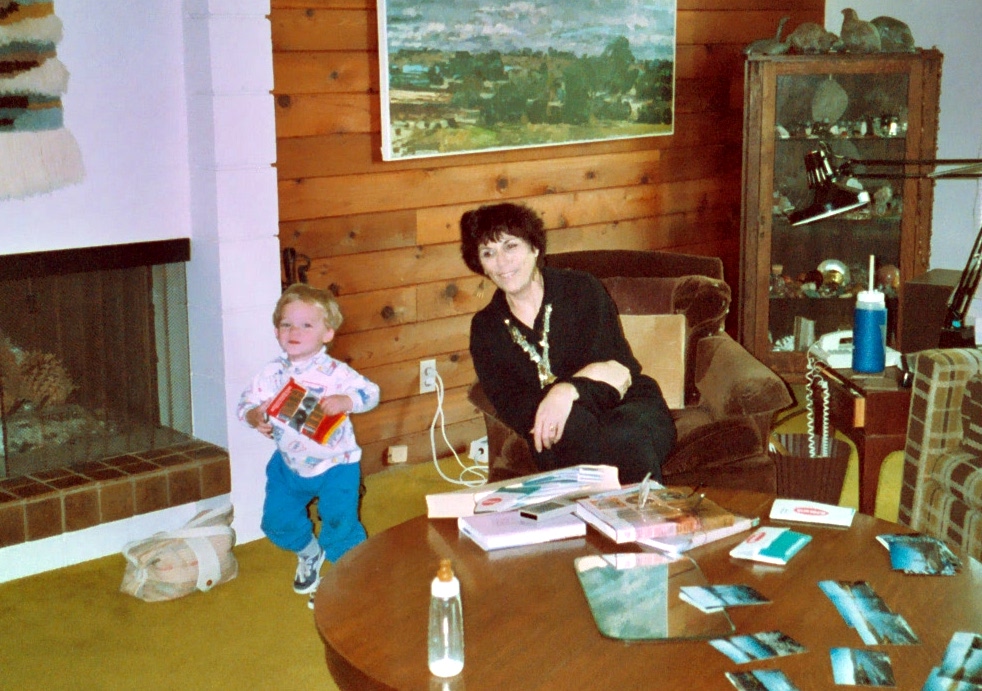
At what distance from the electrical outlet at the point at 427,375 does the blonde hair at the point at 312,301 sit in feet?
3.37

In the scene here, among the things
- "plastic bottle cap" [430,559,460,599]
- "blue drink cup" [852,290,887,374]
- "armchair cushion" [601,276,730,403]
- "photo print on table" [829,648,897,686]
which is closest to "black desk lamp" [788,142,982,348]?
"blue drink cup" [852,290,887,374]

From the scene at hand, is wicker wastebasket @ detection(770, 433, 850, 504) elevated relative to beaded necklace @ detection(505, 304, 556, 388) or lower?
lower

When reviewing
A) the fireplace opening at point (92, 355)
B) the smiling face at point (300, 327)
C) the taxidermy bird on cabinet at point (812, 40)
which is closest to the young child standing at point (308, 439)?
the smiling face at point (300, 327)

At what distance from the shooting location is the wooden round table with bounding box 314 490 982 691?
62.8 inches

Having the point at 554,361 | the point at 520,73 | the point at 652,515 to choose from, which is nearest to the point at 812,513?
the point at 652,515

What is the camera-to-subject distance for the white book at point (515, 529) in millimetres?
2033

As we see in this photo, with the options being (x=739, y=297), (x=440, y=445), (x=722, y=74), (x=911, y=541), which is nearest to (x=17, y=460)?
(x=440, y=445)

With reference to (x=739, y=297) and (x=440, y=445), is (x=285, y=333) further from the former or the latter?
(x=739, y=297)

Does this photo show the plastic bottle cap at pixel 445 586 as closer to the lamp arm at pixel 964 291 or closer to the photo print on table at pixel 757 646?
the photo print on table at pixel 757 646

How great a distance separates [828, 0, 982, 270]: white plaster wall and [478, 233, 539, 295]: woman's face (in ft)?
9.10

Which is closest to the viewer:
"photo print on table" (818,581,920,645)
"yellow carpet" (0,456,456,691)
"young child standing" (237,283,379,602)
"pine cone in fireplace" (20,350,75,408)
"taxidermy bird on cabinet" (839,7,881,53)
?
"photo print on table" (818,581,920,645)

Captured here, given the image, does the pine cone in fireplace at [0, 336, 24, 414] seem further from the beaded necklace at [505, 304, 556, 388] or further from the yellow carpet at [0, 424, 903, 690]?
the beaded necklace at [505, 304, 556, 388]

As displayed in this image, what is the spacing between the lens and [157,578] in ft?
9.64

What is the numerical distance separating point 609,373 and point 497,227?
1.45 feet
